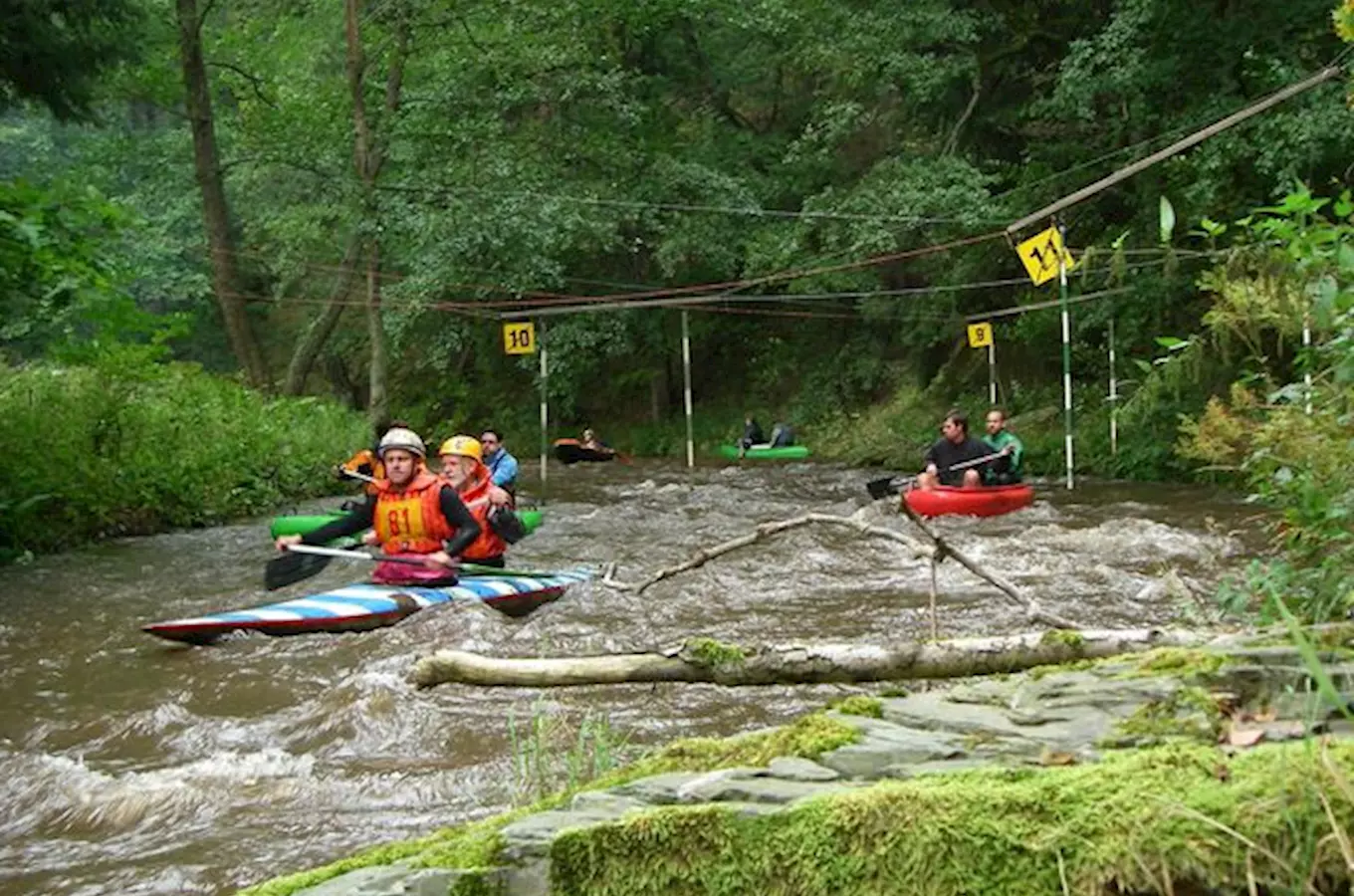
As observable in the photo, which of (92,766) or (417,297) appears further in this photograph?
(417,297)

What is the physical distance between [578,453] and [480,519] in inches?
690

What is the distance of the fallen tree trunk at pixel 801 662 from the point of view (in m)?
4.21

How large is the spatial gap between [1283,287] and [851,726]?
3263 mm

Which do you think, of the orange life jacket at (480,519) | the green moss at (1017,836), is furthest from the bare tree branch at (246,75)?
the green moss at (1017,836)

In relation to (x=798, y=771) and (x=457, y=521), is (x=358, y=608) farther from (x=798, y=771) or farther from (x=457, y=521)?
(x=798, y=771)

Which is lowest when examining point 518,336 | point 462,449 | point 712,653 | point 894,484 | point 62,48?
point 894,484

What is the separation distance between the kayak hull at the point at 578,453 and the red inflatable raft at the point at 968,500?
14.0m

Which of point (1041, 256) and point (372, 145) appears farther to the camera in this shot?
point (372, 145)

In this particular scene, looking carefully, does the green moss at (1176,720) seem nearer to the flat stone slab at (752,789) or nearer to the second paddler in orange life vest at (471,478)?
the flat stone slab at (752,789)

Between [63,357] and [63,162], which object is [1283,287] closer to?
[63,357]

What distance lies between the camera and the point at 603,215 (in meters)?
26.9

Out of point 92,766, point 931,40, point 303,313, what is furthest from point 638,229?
point 92,766

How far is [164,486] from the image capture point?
647 inches

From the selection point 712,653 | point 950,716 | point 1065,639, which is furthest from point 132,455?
point 950,716
